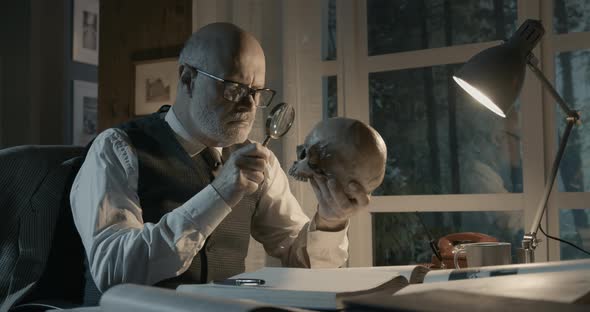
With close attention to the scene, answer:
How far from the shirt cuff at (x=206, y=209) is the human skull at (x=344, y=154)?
0.16 m

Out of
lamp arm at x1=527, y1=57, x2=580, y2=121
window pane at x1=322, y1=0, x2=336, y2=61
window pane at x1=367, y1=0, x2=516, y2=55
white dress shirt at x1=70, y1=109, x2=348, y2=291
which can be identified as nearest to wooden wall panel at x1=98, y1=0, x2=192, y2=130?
window pane at x1=322, y1=0, x2=336, y2=61

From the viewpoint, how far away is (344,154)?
4.40 ft

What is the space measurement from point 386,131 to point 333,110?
0.22 m

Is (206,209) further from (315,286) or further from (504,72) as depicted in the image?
(504,72)

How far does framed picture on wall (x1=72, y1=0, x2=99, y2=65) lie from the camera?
15.1 feet

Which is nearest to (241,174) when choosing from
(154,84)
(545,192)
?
(545,192)

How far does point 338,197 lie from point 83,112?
11.4 feet

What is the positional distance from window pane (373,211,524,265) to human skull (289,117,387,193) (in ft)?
3.30

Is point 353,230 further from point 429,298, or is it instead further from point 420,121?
point 429,298

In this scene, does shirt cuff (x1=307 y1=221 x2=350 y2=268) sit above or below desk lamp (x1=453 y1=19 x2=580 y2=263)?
below

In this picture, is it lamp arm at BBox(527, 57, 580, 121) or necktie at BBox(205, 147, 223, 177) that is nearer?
lamp arm at BBox(527, 57, 580, 121)

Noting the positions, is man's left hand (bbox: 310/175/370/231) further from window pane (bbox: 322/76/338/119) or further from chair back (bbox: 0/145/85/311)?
window pane (bbox: 322/76/338/119)

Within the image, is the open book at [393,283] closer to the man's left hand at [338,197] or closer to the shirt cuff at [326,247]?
the man's left hand at [338,197]

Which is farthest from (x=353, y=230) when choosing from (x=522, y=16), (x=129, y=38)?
(x=129, y=38)
